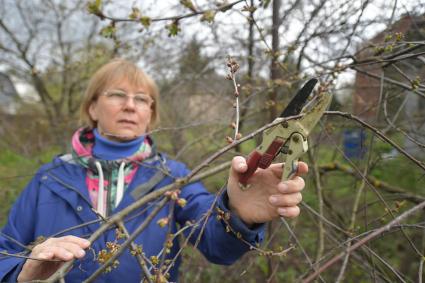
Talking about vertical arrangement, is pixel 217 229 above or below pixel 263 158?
below

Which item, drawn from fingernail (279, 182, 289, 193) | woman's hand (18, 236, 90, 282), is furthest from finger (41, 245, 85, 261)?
fingernail (279, 182, 289, 193)

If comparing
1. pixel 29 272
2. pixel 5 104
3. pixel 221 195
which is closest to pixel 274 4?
pixel 221 195

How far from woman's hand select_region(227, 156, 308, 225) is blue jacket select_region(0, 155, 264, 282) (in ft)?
0.70

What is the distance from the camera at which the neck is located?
208 cm

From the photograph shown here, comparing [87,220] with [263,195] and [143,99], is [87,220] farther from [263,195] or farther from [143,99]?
[263,195]

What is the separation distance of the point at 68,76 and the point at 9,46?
2.88ft

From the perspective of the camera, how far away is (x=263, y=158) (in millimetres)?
1264

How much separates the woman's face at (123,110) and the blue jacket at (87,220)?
0.76 ft

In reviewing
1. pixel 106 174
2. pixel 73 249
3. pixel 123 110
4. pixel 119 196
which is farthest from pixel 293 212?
pixel 123 110

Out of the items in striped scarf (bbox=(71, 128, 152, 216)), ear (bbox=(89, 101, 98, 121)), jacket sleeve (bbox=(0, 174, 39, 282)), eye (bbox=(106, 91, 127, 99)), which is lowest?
jacket sleeve (bbox=(0, 174, 39, 282))

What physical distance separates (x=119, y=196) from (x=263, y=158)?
3.09 feet

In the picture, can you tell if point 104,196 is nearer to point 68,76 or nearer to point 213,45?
point 213,45

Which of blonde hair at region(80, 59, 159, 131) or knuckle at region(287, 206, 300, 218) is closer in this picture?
knuckle at region(287, 206, 300, 218)

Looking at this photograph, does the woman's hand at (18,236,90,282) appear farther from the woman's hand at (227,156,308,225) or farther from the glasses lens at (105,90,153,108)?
the glasses lens at (105,90,153,108)
